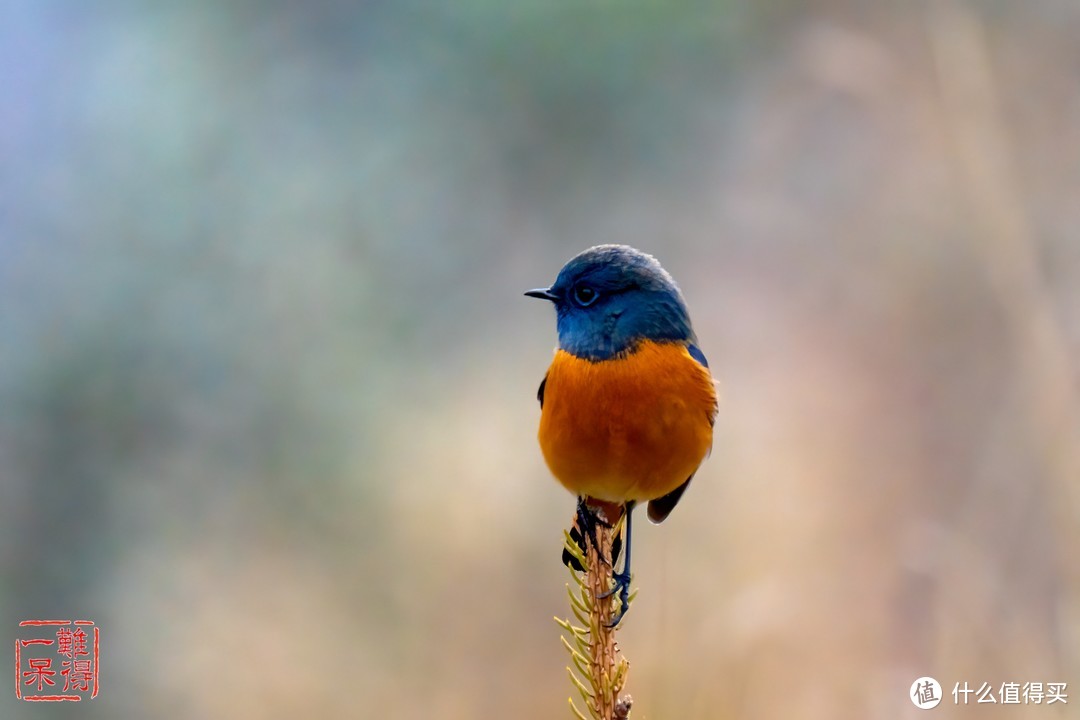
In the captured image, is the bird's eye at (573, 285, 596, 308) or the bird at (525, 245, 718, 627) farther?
the bird's eye at (573, 285, 596, 308)

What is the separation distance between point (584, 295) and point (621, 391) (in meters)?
0.36

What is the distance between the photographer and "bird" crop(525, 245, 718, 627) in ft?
9.13

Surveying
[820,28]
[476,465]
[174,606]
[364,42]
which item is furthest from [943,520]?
[364,42]

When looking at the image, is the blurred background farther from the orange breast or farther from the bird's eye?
the bird's eye

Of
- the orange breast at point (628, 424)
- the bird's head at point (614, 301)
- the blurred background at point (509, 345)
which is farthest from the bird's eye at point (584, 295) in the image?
the blurred background at point (509, 345)

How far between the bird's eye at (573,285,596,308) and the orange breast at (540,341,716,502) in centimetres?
18

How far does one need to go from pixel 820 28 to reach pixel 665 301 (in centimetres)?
332

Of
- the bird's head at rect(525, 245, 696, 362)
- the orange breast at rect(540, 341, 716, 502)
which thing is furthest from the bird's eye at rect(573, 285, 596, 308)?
the orange breast at rect(540, 341, 716, 502)

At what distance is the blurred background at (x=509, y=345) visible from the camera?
3.90 m

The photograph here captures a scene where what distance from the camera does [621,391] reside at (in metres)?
2.83

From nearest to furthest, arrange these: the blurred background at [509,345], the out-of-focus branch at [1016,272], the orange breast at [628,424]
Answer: the orange breast at [628,424]
the out-of-focus branch at [1016,272]
the blurred background at [509,345]

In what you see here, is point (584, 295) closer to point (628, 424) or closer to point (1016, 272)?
point (628, 424)

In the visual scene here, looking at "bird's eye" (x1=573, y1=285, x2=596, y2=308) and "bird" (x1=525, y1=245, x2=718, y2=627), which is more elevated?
"bird's eye" (x1=573, y1=285, x2=596, y2=308)

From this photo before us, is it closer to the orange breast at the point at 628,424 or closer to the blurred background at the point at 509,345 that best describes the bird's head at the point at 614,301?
the orange breast at the point at 628,424
